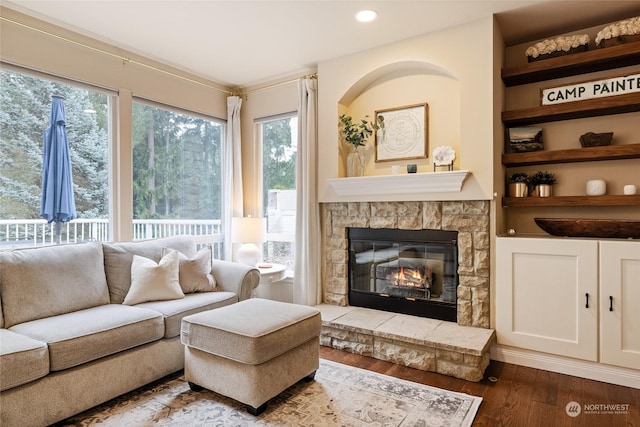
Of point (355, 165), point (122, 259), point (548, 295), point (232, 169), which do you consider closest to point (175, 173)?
point (232, 169)

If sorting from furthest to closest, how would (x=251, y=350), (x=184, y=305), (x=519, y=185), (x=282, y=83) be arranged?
1. (x=282, y=83)
2. (x=519, y=185)
3. (x=184, y=305)
4. (x=251, y=350)

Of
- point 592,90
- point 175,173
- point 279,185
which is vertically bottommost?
point 279,185

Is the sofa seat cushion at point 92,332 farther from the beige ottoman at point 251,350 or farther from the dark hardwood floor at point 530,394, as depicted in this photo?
the dark hardwood floor at point 530,394

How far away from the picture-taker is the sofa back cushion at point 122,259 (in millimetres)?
2805

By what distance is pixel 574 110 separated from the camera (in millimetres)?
2750

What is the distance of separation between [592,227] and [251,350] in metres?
2.40

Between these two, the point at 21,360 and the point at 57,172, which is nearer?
the point at 21,360

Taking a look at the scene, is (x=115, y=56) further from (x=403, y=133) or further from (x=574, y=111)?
(x=574, y=111)

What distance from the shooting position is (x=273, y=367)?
2.15 m

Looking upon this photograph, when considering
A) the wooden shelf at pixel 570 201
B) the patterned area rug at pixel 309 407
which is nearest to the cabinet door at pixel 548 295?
the wooden shelf at pixel 570 201

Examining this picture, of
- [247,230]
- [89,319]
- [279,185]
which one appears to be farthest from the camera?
[279,185]

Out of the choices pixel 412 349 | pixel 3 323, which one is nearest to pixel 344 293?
pixel 412 349

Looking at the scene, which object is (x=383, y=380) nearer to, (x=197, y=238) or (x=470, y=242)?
(x=470, y=242)

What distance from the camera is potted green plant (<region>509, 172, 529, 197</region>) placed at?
118 inches
